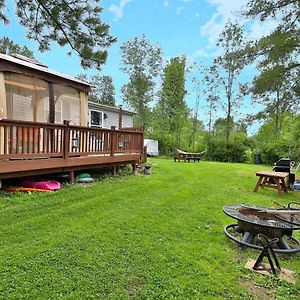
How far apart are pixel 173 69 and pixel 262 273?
22.5 m

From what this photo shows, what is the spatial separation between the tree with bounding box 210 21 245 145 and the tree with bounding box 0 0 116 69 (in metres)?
16.2

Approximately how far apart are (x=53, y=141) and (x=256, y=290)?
5050mm

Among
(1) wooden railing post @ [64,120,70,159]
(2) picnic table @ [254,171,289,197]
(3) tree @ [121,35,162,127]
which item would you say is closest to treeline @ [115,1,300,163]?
(3) tree @ [121,35,162,127]

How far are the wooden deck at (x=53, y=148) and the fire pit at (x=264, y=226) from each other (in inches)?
156

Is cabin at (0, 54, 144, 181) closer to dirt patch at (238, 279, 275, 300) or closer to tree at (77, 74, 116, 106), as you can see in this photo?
dirt patch at (238, 279, 275, 300)

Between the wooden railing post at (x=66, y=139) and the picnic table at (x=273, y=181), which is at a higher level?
the wooden railing post at (x=66, y=139)

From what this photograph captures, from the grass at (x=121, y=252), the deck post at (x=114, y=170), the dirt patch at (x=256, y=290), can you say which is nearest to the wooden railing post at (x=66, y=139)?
the grass at (x=121, y=252)

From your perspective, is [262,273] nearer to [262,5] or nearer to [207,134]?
[262,5]

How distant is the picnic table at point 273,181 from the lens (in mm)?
7320

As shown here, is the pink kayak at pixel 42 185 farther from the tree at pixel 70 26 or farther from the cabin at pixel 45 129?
the tree at pixel 70 26

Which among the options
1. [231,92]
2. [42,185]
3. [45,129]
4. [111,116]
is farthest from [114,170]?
[231,92]

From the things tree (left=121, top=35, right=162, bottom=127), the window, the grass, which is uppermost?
tree (left=121, top=35, right=162, bottom=127)

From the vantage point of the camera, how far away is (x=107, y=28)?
15.4 feet

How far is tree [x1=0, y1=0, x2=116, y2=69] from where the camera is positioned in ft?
14.5
